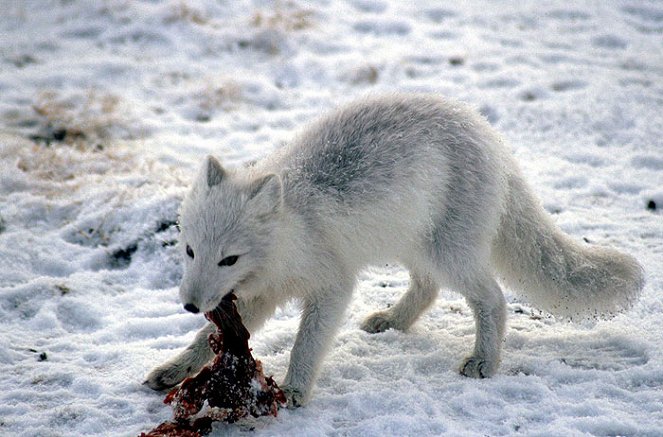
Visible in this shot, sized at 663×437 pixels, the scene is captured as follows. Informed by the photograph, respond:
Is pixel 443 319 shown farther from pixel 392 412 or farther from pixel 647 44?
pixel 647 44

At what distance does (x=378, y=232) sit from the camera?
4.02 m

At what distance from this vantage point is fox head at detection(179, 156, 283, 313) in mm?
3527

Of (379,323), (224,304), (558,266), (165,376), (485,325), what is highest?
(224,304)

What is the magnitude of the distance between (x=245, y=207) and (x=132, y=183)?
282 centimetres

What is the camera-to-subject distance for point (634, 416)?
3.56 meters

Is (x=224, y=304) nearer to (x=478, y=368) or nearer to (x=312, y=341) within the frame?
(x=312, y=341)

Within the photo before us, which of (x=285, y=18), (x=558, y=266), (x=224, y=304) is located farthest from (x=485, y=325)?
(x=285, y=18)

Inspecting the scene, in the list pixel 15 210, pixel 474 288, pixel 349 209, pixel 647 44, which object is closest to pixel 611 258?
pixel 474 288

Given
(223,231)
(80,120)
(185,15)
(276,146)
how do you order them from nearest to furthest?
1. (223,231)
2. (276,146)
3. (80,120)
4. (185,15)

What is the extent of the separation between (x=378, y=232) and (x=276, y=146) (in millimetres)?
2966

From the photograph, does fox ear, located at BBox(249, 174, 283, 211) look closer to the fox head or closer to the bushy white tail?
the fox head

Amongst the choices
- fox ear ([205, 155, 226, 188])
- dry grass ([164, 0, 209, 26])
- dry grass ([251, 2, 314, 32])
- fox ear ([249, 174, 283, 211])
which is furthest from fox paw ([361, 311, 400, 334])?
dry grass ([164, 0, 209, 26])

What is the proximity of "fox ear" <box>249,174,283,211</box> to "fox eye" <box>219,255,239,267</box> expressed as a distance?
27 cm

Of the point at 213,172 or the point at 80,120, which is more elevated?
the point at 213,172
